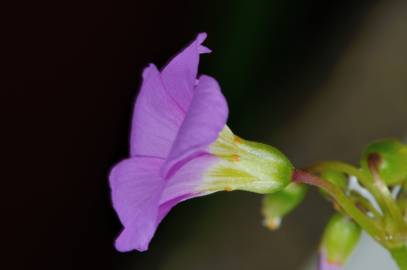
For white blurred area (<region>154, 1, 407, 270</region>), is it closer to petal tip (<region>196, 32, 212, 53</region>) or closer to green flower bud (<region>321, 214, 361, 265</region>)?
green flower bud (<region>321, 214, 361, 265</region>)

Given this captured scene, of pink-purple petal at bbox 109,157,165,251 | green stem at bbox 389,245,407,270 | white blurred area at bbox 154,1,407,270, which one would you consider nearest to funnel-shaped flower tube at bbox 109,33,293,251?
pink-purple petal at bbox 109,157,165,251

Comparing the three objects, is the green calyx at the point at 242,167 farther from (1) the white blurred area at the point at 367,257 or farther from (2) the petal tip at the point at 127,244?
(1) the white blurred area at the point at 367,257

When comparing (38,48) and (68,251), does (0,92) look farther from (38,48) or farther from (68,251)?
(68,251)

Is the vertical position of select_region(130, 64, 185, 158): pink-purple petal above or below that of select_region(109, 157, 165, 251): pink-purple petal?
above

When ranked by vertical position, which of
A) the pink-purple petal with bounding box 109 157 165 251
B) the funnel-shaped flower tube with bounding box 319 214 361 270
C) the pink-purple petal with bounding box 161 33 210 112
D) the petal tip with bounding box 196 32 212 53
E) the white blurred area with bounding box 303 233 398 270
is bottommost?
the white blurred area with bounding box 303 233 398 270

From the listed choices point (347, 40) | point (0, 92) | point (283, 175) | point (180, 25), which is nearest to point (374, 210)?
point (283, 175)

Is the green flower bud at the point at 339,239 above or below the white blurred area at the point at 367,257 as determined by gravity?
above

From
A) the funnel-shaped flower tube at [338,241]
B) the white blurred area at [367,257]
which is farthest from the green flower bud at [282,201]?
the white blurred area at [367,257]
